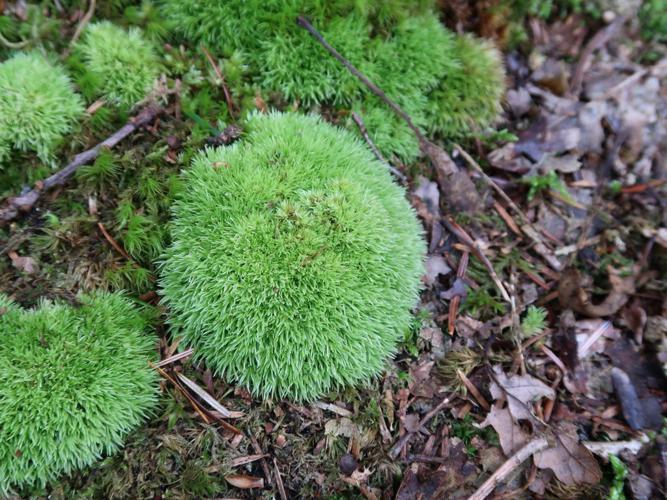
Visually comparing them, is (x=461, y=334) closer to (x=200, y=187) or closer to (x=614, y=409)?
(x=614, y=409)

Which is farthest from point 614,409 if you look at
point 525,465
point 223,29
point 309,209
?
point 223,29

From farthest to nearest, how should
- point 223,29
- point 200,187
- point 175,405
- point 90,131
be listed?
point 223,29 < point 90,131 < point 200,187 < point 175,405

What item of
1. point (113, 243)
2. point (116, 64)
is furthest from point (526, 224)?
point (116, 64)

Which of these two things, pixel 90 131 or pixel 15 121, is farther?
pixel 90 131

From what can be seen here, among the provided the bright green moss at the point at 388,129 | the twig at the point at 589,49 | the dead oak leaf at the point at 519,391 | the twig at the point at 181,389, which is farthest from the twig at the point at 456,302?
the twig at the point at 589,49

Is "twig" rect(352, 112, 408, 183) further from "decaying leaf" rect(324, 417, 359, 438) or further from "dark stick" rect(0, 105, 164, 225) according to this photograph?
"decaying leaf" rect(324, 417, 359, 438)

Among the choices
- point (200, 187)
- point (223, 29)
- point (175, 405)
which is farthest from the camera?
point (223, 29)

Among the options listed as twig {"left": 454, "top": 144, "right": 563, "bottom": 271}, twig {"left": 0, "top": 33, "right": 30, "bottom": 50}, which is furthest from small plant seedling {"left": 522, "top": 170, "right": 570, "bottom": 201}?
twig {"left": 0, "top": 33, "right": 30, "bottom": 50}
